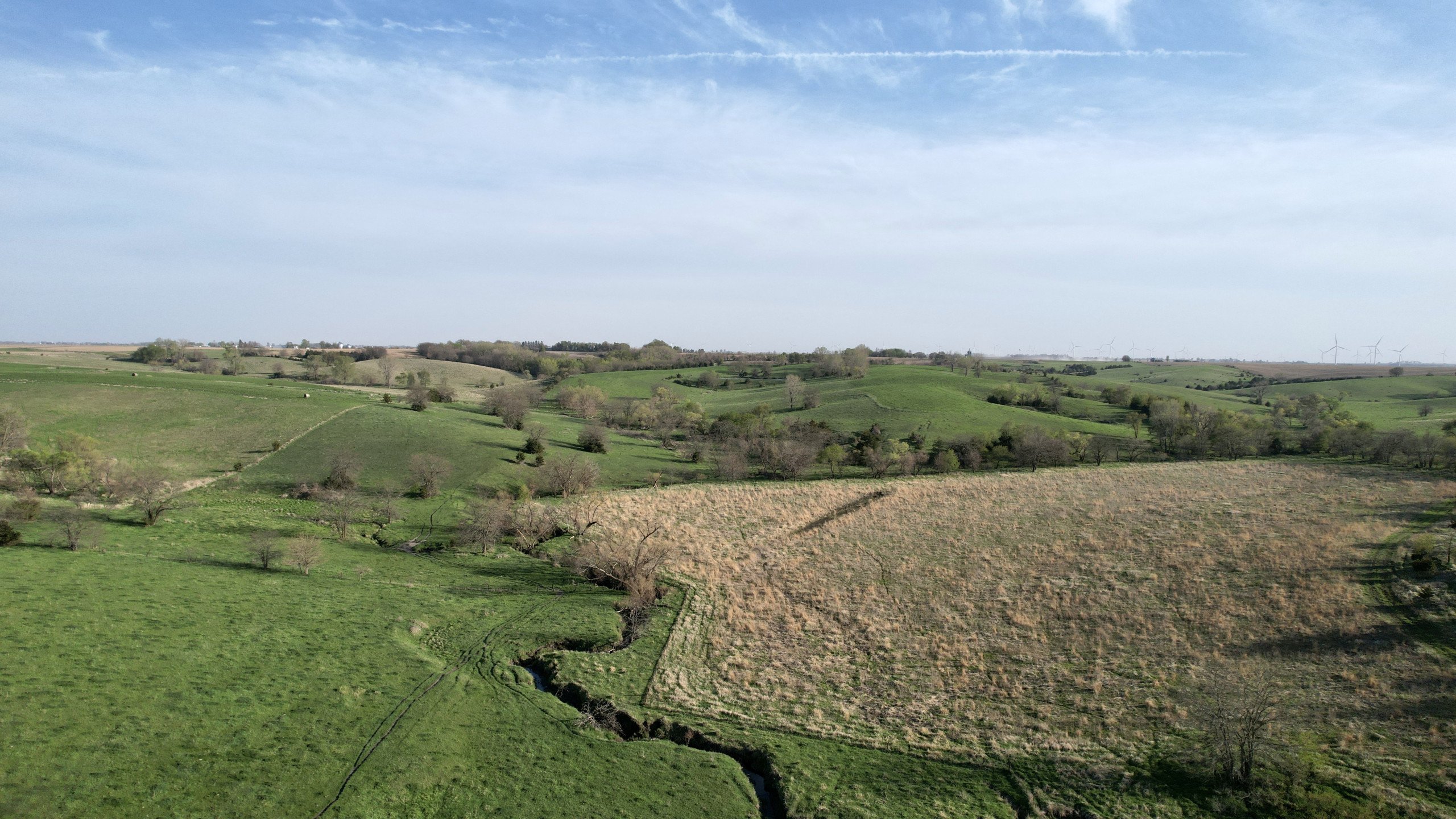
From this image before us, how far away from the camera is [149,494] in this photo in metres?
42.9

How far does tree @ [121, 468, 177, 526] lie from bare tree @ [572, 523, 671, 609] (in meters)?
27.8

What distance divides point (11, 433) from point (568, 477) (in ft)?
139

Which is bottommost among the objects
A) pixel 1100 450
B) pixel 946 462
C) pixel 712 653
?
pixel 712 653

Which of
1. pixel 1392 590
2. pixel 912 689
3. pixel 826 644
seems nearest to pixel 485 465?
pixel 826 644

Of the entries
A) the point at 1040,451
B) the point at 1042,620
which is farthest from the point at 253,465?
the point at 1040,451

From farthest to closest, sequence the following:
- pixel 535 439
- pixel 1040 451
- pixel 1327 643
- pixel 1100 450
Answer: pixel 1100 450 → pixel 1040 451 → pixel 535 439 → pixel 1327 643

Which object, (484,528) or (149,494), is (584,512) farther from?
(149,494)

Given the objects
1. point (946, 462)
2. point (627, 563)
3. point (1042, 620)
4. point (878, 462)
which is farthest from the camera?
point (946, 462)

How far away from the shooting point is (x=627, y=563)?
4112 cm

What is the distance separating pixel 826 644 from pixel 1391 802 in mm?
20848

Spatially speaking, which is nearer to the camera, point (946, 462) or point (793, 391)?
point (946, 462)

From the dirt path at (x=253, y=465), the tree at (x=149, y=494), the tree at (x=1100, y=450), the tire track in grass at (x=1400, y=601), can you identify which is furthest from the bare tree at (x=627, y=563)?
the tree at (x=1100, y=450)

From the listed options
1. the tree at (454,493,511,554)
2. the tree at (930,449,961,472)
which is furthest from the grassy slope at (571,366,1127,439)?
the tree at (454,493,511,554)

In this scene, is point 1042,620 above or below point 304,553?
below
